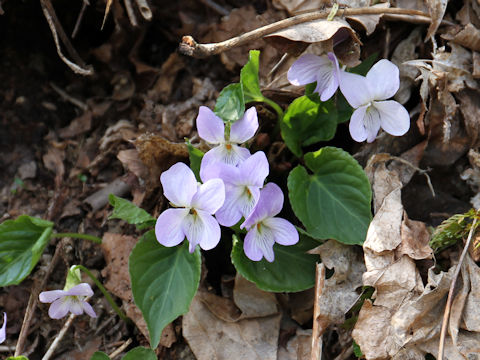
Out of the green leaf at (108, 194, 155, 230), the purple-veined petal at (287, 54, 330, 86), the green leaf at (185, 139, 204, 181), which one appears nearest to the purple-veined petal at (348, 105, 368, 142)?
the purple-veined petal at (287, 54, 330, 86)

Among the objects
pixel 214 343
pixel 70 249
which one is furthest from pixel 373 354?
pixel 70 249

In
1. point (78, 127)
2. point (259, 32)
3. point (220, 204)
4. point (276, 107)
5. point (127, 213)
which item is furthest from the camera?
point (78, 127)

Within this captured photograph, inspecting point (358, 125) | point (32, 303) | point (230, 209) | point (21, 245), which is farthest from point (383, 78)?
point (32, 303)

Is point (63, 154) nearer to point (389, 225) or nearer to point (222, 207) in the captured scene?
point (222, 207)

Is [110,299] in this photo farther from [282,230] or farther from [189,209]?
[282,230]

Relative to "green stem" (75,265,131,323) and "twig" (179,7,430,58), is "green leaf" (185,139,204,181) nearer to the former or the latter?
"twig" (179,7,430,58)

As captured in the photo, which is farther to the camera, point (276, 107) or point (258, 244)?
point (276, 107)

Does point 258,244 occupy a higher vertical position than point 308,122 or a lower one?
lower
